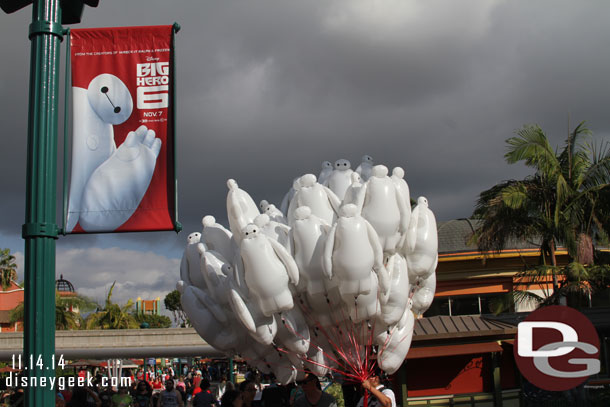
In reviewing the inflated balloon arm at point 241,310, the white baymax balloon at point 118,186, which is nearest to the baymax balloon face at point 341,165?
the inflated balloon arm at point 241,310

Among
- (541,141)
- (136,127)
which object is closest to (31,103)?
(136,127)

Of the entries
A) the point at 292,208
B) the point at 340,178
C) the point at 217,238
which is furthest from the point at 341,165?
the point at 217,238

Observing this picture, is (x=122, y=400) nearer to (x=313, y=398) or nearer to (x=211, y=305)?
(x=211, y=305)

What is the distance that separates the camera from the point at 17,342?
23672mm

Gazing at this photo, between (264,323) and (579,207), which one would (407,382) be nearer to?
(579,207)

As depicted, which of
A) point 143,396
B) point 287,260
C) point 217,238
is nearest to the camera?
point 287,260

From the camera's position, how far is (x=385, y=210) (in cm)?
762

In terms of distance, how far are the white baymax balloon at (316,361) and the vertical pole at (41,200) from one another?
12.1 ft

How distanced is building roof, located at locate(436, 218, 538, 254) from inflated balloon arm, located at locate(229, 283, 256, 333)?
15.6m

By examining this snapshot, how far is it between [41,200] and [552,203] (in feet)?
43.2

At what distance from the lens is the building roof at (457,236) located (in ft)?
72.7

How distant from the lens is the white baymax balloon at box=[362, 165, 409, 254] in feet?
24.9

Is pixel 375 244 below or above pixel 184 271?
above

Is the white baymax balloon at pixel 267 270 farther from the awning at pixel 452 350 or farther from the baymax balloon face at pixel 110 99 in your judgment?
the awning at pixel 452 350
